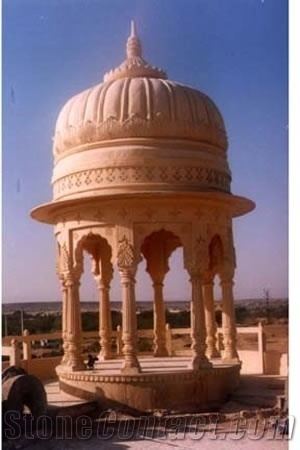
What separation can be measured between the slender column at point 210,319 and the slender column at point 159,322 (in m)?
1.10

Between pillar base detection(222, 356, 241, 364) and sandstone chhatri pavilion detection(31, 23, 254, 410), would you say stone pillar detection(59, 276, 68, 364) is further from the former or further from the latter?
pillar base detection(222, 356, 241, 364)

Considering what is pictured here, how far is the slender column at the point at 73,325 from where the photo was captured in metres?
11.5

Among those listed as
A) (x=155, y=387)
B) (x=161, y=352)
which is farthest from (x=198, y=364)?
(x=161, y=352)

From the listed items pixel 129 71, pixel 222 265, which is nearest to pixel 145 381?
pixel 222 265

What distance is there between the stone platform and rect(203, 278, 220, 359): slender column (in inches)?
76.1

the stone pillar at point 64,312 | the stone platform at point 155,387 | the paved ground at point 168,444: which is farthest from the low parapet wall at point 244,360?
the paved ground at point 168,444

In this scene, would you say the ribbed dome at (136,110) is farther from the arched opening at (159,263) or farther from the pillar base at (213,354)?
the pillar base at (213,354)

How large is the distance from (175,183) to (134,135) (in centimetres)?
106

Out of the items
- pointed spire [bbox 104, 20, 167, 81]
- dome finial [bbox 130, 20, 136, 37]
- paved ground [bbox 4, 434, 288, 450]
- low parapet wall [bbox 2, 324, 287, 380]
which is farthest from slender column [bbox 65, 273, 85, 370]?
dome finial [bbox 130, 20, 136, 37]

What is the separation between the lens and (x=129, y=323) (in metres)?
10.9

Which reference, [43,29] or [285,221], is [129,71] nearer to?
[43,29]

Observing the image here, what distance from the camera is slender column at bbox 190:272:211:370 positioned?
36.6ft

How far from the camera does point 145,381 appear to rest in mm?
10797

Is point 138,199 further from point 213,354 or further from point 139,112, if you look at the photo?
point 213,354
